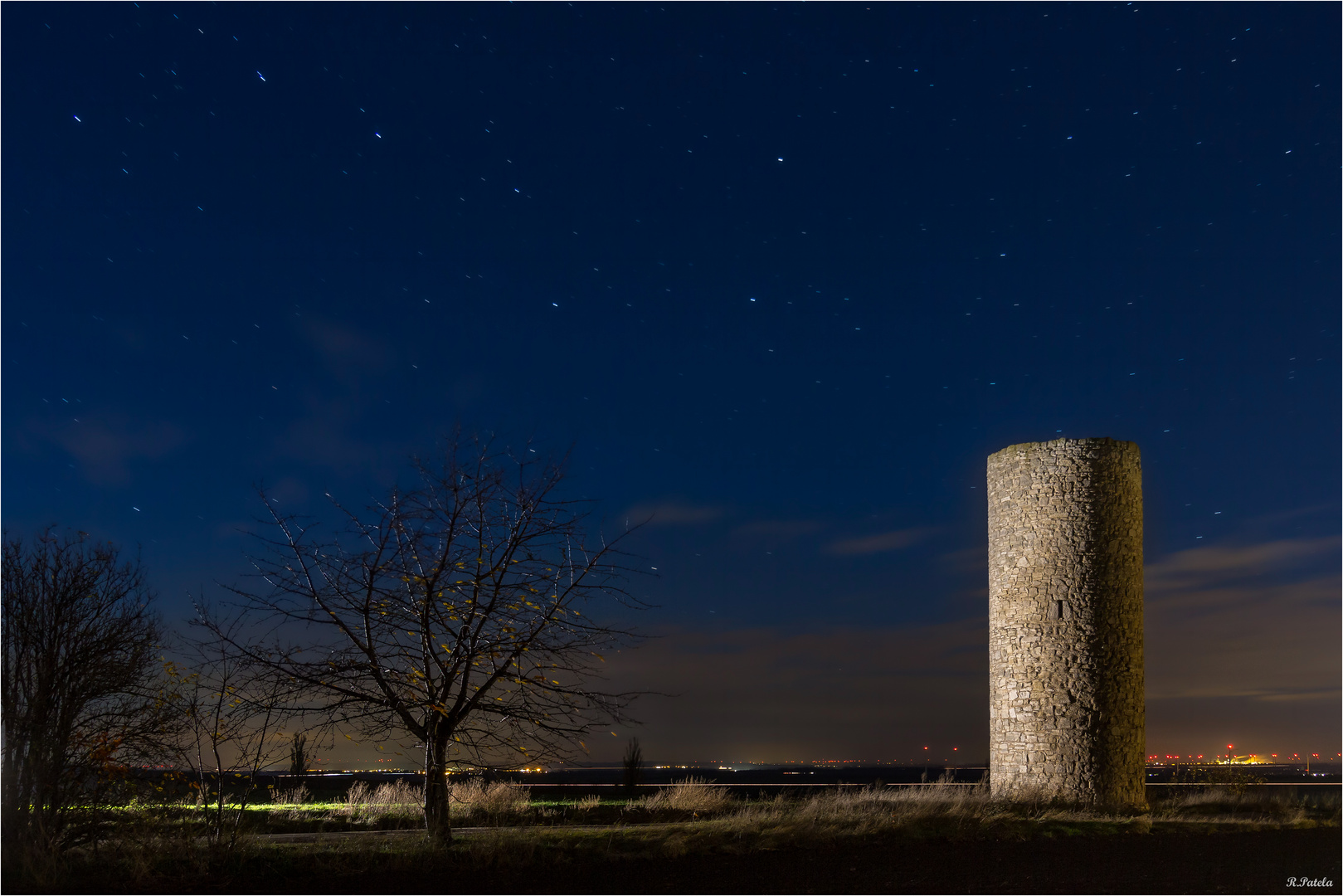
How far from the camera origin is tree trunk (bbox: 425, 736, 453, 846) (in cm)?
1048

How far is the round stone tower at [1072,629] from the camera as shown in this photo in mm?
16562

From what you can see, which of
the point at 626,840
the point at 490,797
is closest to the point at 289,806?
the point at 490,797

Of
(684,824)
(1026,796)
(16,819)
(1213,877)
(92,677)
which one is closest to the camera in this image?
(16,819)

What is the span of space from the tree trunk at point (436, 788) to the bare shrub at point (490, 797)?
131 inches

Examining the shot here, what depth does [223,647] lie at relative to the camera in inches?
394

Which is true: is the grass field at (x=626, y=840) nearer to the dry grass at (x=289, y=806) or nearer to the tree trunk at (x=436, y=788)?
the dry grass at (x=289, y=806)

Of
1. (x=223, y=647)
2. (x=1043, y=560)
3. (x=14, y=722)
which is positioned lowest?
(x=14, y=722)

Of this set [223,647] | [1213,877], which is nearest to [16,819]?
[223,647]

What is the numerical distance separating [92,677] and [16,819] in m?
1.37

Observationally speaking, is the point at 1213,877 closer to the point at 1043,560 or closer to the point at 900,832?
the point at 900,832

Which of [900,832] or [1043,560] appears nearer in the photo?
[900,832]

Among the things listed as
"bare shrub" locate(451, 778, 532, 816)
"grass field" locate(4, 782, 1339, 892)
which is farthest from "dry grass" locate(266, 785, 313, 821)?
"bare shrub" locate(451, 778, 532, 816)

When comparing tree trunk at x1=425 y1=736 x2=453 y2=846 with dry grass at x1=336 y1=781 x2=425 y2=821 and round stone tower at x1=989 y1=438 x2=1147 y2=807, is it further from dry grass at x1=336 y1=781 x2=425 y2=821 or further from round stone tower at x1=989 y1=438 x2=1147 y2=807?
round stone tower at x1=989 y1=438 x2=1147 y2=807

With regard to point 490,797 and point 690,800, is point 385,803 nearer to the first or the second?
point 490,797
